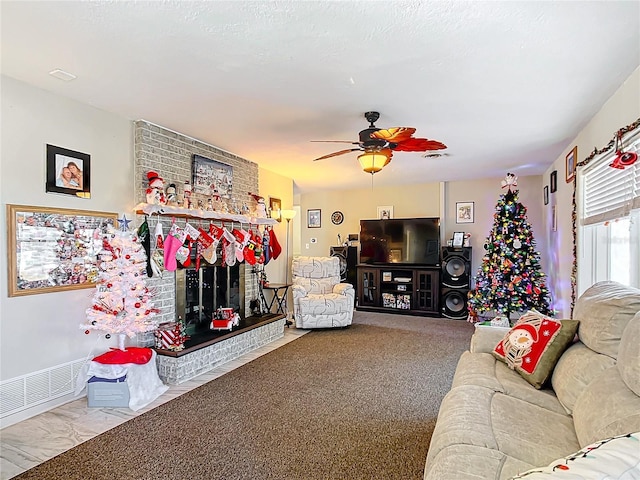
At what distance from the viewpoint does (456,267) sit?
6484 millimetres

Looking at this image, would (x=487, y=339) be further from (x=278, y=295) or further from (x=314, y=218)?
(x=314, y=218)

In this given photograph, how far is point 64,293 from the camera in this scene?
3.01m

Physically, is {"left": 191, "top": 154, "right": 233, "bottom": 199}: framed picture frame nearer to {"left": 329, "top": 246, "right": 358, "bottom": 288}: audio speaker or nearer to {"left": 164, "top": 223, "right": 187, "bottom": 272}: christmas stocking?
{"left": 164, "top": 223, "right": 187, "bottom": 272}: christmas stocking

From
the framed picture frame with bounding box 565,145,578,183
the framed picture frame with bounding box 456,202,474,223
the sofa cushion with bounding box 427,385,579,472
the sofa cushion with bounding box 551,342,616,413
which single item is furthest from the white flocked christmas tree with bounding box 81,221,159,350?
the framed picture frame with bounding box 456,202,474,223

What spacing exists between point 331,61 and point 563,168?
12.1 ft

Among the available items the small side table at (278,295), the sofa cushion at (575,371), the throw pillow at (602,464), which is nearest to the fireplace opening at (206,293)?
the small side table at (278,295)

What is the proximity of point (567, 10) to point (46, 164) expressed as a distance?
3.47 metres

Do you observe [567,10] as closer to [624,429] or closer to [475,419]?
[624,429]

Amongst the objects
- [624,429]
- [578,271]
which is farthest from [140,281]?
[578,271]

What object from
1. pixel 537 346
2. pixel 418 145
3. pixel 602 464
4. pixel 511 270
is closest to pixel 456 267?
pixel 511 270

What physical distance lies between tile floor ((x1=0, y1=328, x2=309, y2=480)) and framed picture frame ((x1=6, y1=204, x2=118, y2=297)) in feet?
3.00

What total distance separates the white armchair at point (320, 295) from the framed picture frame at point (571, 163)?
Result: 314 cm

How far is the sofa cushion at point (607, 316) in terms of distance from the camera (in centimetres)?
175

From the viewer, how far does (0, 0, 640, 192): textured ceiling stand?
72.9 inches
